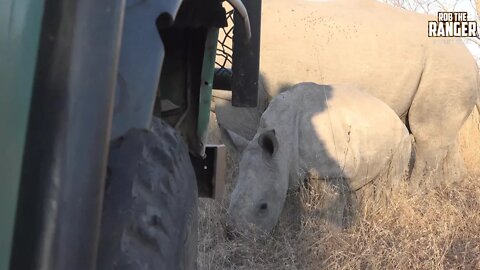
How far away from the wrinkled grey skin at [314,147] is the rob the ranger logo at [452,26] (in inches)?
126

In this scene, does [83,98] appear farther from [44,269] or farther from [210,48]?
[210,48]

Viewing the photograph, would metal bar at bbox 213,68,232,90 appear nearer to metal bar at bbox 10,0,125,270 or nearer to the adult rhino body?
metal bar at bbox 10,0,125,270

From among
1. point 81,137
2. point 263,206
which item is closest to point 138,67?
point 81,137

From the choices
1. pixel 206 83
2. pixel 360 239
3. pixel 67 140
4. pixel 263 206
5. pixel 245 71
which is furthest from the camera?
pixel 263 206

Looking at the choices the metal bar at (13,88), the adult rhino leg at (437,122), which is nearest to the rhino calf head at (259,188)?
the adult rhino leg at (437,122)

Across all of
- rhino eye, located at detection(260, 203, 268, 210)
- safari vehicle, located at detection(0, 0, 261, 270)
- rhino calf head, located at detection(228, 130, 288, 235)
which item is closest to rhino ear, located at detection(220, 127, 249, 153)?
rhino calf head, located at detection(228, 130, 288, 235)

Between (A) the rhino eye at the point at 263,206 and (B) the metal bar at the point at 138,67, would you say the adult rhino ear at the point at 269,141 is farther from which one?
(B) the metal bar at the point at 138,67

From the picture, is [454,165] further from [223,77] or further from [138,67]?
[138,67]

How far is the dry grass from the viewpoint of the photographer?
13.9 ft

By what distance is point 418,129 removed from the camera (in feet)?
29.5

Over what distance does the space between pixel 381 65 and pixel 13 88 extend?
27.1ft

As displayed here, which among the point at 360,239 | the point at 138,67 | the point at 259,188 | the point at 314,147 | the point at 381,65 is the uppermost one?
the point at 381,65

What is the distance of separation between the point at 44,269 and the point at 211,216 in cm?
422

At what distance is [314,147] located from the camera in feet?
19.9
